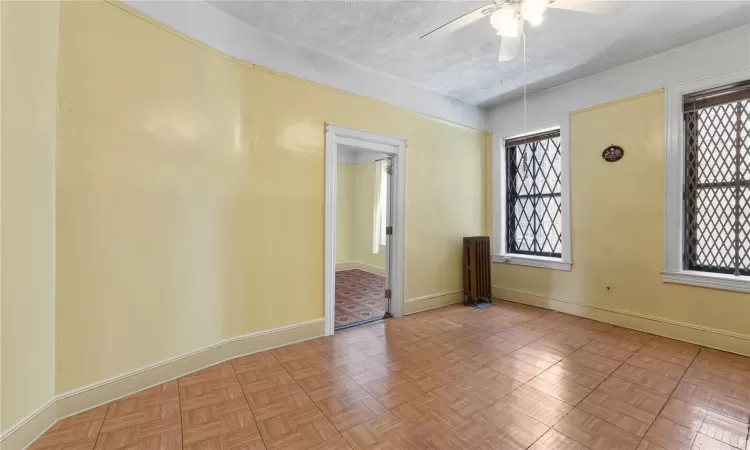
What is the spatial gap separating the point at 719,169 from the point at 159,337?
192 inches

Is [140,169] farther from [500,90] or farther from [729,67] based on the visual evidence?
[729,67]

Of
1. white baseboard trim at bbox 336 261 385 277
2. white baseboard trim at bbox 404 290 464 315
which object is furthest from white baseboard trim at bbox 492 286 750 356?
white baseboard trim at bbox 336 261 385 277

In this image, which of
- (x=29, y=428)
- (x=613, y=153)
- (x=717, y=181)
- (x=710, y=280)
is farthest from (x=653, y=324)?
(x=29, y=428)

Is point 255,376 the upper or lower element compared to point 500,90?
lower

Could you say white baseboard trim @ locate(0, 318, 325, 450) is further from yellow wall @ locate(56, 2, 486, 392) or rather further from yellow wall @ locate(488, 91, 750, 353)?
yellow wall @ locate(488, 91, 750, 353)

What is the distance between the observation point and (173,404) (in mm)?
1899

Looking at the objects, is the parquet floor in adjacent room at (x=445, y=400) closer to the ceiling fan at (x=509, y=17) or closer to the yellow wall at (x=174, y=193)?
the yellow wall at (x=174, y=193)

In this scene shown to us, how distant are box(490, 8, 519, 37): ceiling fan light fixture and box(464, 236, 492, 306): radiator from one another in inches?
106

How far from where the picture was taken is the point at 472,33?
→ 269cm

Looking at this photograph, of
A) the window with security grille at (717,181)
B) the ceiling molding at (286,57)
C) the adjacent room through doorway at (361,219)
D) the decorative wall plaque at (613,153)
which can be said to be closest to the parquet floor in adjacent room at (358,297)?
the adjacent room through doorway at (361,219)

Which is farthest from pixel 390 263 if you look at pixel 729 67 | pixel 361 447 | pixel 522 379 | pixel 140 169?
pixel 729 67

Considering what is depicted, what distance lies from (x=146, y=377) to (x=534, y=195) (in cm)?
453

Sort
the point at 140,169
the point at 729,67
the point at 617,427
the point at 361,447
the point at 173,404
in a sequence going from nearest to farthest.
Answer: the point at 361,447
the point at 617,427
the point at 173,404
the point at 140,169
the point at 729,67

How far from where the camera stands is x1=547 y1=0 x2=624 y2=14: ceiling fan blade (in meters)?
2.26
